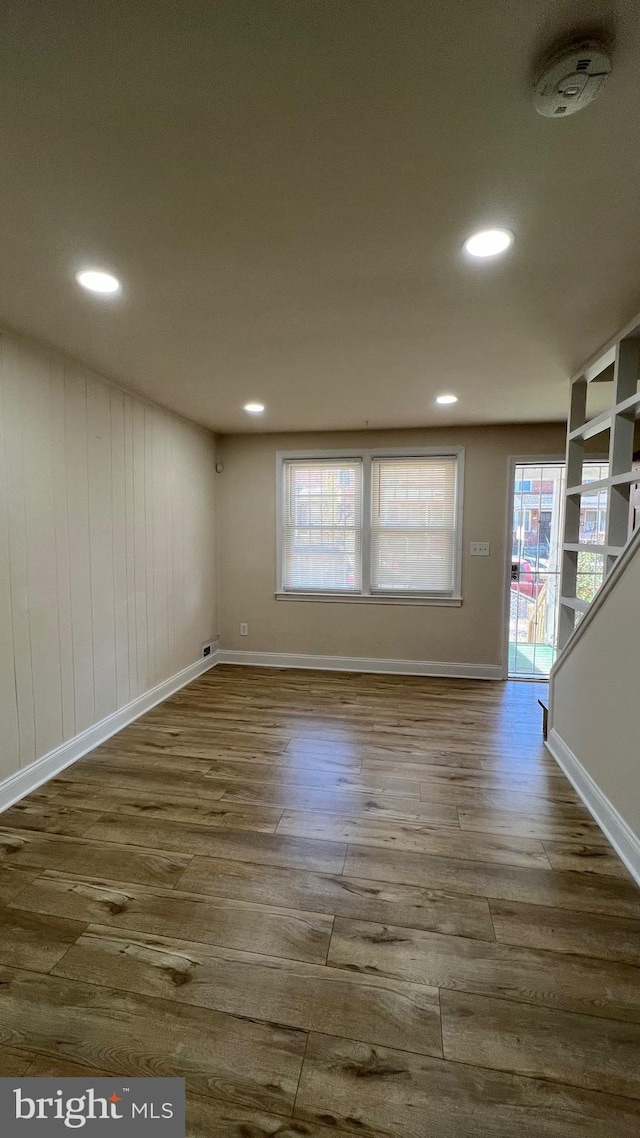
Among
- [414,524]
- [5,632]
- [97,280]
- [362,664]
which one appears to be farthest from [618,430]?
[5,632]

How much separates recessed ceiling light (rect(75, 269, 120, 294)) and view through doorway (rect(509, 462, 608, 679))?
3.72 metres

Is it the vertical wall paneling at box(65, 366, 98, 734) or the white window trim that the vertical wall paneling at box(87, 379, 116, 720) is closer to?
the vertical wall paneling at box(65, 366, 98, 734)

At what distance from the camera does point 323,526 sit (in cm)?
470

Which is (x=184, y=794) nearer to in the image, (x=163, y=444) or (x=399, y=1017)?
(x=399, y=1017)

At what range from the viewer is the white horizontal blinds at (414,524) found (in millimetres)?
4457

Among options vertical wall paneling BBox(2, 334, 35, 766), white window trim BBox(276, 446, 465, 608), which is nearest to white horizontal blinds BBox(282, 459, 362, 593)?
white window trim BBox(276, 446, 465, 608)

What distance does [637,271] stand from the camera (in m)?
1.74

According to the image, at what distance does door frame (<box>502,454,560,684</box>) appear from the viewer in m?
4.24

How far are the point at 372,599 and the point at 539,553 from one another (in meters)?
1.78

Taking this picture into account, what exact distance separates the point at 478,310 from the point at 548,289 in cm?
29

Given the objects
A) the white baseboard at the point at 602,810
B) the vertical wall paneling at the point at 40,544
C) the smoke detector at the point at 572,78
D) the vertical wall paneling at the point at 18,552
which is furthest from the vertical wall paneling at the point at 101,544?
the white baseboard at the point at 602,810

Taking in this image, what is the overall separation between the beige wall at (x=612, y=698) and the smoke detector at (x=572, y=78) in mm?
1636

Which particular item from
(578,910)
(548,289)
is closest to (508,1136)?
(578,910)

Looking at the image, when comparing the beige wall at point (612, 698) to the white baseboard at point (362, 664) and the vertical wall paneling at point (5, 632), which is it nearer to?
the white baseboard at point (362, 664)
